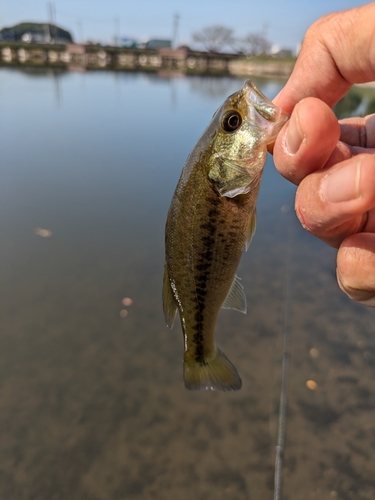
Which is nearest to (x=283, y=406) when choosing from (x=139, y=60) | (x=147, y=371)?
(x=147, y=371)

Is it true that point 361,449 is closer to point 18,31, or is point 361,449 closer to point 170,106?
point 170,106

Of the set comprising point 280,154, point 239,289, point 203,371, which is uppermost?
point 280,154

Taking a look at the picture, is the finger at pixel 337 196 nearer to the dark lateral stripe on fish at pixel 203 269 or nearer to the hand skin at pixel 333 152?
the hand skin at pixel 333 152

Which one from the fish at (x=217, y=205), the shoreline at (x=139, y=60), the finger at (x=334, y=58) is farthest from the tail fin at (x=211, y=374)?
the shoreline at (x=139, y=60)

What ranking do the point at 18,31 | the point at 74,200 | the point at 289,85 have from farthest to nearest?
the point at 18,31 → the point at 74,200 → the point at 289,85

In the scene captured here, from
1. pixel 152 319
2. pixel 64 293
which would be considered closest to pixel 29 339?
pixel 64 293

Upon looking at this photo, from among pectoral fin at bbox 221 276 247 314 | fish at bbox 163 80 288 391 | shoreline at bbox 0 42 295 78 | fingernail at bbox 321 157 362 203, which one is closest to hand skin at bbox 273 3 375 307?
fingernail at bbox 321 157 362 203
